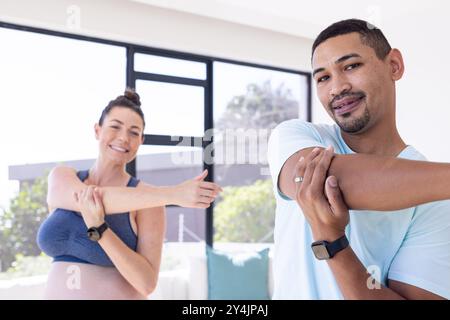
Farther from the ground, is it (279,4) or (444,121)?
(279,4)

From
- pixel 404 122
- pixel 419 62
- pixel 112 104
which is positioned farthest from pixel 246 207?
pixel 112 104

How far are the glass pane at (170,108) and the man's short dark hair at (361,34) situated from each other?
218 cm

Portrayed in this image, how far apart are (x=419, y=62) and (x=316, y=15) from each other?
26.9 inches

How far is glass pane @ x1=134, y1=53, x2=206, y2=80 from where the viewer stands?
10.1 ft

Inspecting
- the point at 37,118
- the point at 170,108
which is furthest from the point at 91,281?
the point at 170,108

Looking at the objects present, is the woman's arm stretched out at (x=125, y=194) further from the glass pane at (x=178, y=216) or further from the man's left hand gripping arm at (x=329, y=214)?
the glass pane at (x=178, y=216)

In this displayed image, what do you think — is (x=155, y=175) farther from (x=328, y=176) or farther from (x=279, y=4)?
(x=328, y=176)

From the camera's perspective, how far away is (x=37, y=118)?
258cm

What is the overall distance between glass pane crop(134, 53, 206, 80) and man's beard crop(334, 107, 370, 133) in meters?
2.43

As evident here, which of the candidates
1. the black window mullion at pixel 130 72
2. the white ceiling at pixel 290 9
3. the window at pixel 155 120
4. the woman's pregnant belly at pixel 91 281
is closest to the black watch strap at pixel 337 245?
the woman's pregnant belly at pixel 91 281

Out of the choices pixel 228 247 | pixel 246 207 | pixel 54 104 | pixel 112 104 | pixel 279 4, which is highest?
pixel 279 4

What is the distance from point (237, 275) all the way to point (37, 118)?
1439 mm

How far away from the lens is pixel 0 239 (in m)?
2.79
